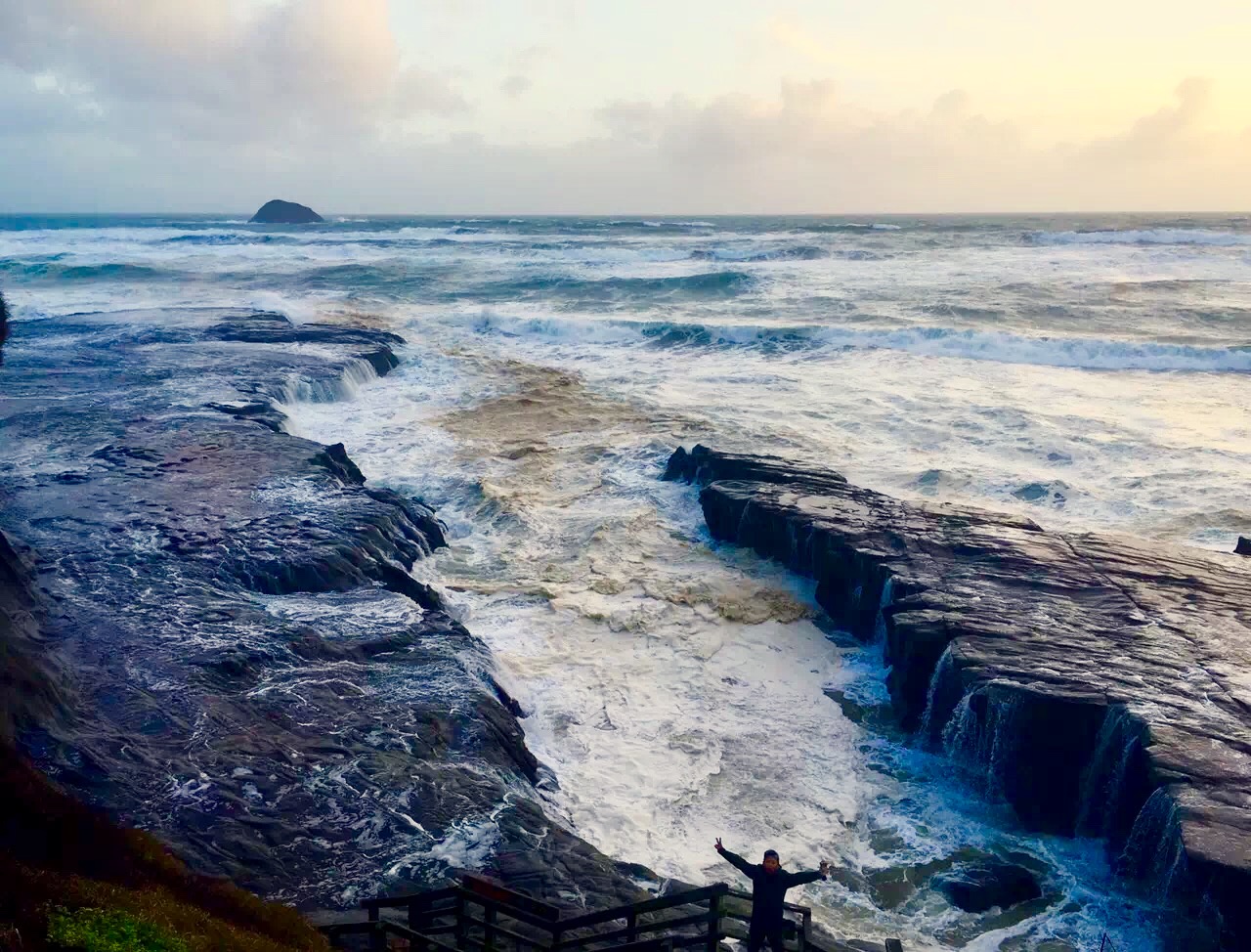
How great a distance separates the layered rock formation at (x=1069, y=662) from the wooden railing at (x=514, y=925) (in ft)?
15.8

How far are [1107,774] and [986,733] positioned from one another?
1520 millimetres

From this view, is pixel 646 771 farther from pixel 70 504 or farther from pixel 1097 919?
pixel 70 504

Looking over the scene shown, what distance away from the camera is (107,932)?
597cm

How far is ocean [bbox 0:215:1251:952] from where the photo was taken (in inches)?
468

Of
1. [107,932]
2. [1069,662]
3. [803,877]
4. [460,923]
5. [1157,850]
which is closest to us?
[107,932]

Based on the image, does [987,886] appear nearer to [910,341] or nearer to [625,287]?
[910,341]

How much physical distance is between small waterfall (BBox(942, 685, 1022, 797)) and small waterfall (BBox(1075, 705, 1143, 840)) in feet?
3.14

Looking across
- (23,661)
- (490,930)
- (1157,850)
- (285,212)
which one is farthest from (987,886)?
(285,212)

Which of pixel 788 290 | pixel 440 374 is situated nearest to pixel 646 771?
pixel 440 374

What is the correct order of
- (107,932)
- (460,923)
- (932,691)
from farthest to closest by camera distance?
(932,691), (460,923), (107,932)

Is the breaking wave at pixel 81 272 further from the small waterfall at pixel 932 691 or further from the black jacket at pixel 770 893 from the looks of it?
the black jacket at pixel 770 893

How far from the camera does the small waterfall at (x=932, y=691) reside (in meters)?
13.5

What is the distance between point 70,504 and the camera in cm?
1830

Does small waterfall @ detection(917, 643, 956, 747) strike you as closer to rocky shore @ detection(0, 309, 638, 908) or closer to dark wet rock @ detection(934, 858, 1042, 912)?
dark wet rock @ detection(934, 858, 1042, 912)
